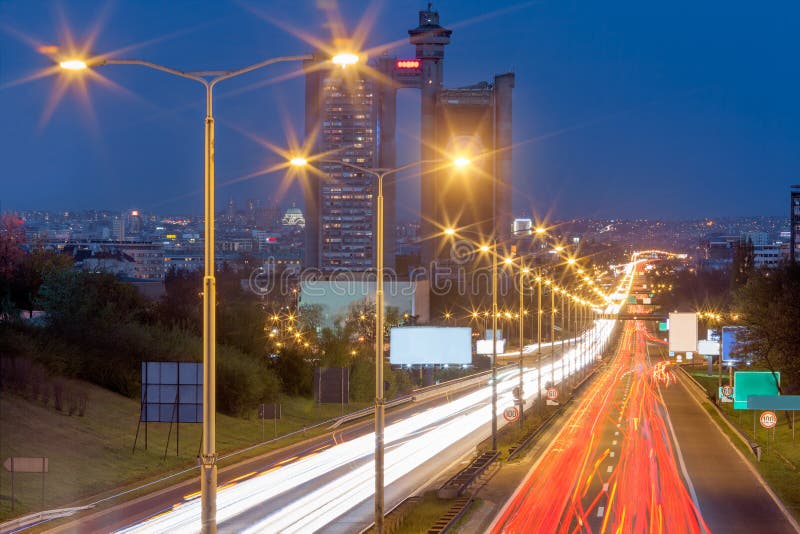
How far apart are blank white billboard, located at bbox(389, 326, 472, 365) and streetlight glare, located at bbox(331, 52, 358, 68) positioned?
3438 centimetres

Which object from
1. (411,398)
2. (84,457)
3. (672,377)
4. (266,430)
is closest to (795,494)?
(84,457)

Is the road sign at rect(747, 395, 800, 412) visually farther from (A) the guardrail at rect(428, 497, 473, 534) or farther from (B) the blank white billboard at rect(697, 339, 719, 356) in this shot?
(B) the blank white billboard at rect(697, 339, 719, 356)

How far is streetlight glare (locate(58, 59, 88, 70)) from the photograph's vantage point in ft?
43.1

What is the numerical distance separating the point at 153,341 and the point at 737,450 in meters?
27.0

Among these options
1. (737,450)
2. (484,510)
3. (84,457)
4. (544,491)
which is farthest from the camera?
(737,450)

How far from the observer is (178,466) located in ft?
116

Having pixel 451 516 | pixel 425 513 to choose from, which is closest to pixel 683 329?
pixel 425 513

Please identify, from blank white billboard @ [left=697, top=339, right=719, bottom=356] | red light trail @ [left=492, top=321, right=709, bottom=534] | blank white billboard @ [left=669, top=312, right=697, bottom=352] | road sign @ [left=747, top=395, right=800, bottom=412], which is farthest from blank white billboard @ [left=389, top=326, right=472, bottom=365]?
blank white billboard @ [left=697, top=339, right=719, bottom=356]

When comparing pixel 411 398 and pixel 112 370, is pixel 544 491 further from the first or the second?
pixel 411 398

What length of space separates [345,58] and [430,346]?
1398 inches

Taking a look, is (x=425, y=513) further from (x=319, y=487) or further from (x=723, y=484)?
(x=723, y=484)

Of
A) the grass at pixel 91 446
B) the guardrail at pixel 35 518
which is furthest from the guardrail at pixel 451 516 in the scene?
the grass at pixel 91 446

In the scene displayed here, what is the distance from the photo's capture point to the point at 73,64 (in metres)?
13.2

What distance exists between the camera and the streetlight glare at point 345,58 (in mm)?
13391
